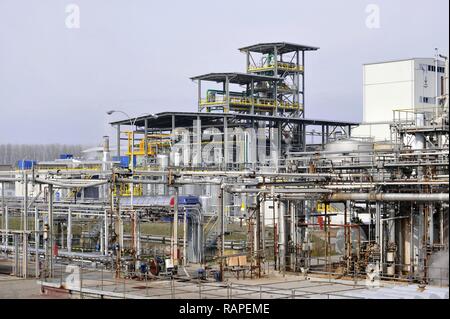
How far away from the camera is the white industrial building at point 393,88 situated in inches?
2502

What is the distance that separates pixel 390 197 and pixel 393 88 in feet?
128

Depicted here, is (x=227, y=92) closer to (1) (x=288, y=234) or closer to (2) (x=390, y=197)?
(1) (x=288, y=234)

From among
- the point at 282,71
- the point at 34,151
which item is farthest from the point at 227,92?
the point at 34,151

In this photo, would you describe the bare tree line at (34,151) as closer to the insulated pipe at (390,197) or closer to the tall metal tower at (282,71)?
the tall metal tower at (282,71)

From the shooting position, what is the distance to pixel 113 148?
81.2 meters

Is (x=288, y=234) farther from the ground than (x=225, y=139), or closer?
closer

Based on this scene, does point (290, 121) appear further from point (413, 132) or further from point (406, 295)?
point (406, 295)

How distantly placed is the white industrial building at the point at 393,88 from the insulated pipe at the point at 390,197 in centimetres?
3309

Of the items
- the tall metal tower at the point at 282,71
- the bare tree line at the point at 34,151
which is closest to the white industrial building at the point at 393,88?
the tall metal tower at the point at 282,71

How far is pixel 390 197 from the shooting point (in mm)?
28297

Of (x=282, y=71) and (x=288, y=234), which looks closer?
(x=288, y=234)

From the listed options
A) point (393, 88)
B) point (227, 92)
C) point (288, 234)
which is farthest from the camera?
point (227, 92)
